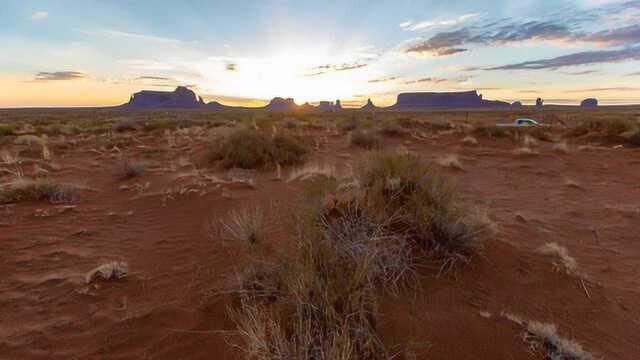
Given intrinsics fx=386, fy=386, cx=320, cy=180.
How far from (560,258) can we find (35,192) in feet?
31.1

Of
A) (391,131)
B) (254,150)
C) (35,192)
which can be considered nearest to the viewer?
(35,192)

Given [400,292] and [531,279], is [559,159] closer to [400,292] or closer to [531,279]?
[531,279]

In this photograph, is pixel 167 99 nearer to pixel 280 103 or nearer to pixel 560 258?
pixel 280 103

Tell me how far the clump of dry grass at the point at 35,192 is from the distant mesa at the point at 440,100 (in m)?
142

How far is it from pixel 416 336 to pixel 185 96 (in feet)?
525

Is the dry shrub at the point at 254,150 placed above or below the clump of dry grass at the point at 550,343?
above

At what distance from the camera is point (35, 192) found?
8.04 meters

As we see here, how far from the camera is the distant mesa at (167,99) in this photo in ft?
482

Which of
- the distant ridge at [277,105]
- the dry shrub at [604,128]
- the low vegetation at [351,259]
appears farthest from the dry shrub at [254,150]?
the distant ridge at [277,105]

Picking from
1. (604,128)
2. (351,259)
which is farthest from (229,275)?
(604,128)

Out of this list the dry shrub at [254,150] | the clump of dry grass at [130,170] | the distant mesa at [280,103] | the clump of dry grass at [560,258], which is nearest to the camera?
the clump of dry grass at [560,258]

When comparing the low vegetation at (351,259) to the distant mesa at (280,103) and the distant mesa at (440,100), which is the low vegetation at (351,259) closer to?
the distant mesa at (440,100)

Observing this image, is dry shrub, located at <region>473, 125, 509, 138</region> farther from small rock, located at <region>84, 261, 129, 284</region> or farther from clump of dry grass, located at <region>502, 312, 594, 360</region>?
small rock, located at <region>84, 261, 129, 284</region>

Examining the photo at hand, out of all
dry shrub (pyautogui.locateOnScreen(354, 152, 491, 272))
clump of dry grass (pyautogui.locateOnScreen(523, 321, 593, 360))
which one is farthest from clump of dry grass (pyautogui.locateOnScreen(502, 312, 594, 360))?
dry shrub (pyautogui.locateOnScreen(354, 152, 491, 272))
